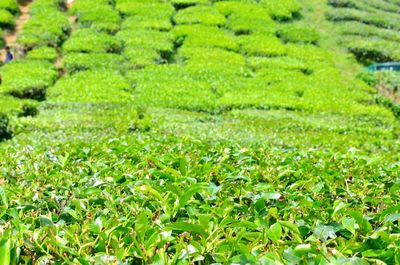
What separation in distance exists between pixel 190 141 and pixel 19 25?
24452 millimetres

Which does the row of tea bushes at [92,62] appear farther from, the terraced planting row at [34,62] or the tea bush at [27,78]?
the terraced planting row at [34,62]

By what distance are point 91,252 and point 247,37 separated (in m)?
27.1

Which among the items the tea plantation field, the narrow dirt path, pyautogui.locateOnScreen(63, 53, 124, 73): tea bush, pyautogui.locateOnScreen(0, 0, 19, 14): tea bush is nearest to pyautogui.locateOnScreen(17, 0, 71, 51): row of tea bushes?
the tea plantation field

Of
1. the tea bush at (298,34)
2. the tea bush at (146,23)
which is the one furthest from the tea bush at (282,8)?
the tea bush at (146,23)

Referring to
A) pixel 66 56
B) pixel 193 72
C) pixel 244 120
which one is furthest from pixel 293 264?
pixel 66 56

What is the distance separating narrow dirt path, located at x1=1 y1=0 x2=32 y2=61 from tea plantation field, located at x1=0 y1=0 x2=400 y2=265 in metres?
0.57

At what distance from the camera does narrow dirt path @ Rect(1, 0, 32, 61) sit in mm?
26606

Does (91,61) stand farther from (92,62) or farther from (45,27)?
(45,27)

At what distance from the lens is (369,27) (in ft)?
103

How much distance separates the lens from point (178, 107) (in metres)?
20.1

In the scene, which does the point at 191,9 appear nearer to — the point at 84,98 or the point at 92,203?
the point at 84,98

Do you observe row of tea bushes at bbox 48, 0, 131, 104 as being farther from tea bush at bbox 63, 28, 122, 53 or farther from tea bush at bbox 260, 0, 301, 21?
tea bush at bbox 260, 0, 301, 21

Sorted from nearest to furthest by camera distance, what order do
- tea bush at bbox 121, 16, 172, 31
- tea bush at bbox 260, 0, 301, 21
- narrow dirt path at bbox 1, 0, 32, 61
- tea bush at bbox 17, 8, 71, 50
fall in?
1. tea bush at bbox 17, 8, 71, 50
2. narrow dirt path at bbox 1, 0, 32, 61
3. tea bush at bbox 121, 16, 172, 31
4. tea bush at bbox 260, 0, 301, 21

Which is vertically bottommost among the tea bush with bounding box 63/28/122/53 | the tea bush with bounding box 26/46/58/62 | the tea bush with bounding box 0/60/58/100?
the tea bush with bounding box 0/60/58/100
